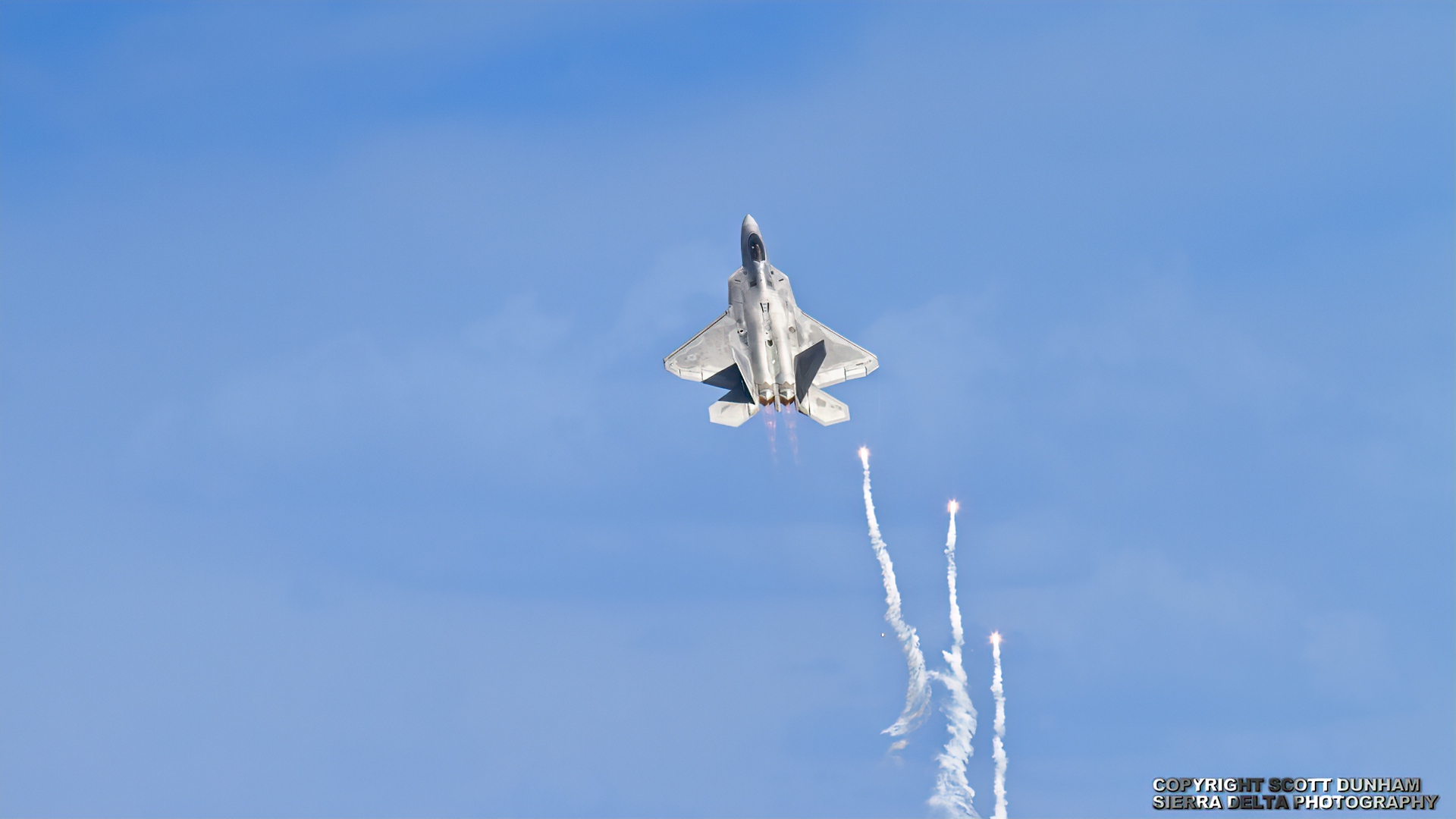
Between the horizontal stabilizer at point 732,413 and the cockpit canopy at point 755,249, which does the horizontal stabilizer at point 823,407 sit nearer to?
the horizontal stabilizer at point 732,413

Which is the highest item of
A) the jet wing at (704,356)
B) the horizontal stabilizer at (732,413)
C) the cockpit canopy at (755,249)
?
the cockpit canopy at (755,249)

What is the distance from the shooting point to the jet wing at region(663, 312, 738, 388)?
135125 mm

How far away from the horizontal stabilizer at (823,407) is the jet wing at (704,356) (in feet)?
20.7

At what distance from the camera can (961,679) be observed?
507ft

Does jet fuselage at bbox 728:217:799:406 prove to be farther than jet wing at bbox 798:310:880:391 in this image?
No

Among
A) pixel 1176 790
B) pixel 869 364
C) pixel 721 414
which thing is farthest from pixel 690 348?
pixel 1176 790

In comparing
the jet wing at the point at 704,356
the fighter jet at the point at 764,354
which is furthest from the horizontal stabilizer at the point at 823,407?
the jet wing at the point at 704,356

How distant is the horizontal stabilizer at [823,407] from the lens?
135m

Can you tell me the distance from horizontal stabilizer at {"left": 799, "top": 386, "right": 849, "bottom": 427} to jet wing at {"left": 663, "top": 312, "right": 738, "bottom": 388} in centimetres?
630

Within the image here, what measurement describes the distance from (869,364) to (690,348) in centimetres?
1477

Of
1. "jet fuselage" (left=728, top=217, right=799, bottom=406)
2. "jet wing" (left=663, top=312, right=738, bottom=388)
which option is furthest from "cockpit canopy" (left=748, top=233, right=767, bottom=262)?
"jet wing" (left=663, top=312, right=738, bottom=388)

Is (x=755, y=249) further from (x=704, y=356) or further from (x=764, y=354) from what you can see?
(x=704, y=356)

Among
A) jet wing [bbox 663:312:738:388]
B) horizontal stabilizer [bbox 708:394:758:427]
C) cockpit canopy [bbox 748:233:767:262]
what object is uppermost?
cockpit canopy [bbox 748:233:767:262]

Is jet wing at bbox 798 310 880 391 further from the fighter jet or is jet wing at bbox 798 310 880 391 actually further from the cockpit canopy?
the cockpit canopy
